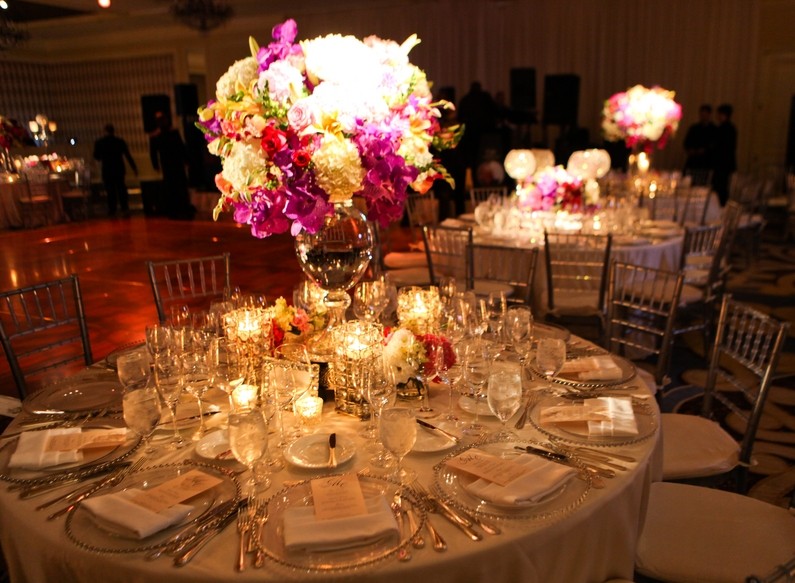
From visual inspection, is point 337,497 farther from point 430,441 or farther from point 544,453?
point 544,453

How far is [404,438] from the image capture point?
143 cm

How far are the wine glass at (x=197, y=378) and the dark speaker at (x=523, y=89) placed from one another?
1031cm

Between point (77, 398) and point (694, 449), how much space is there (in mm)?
2088

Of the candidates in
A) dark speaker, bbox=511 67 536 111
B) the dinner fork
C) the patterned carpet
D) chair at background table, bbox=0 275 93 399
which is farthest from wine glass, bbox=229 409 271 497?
dark speaker, bbox=511 67 536 111

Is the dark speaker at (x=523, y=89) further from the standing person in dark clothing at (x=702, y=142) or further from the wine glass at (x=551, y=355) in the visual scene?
the wine glass at (x=551, y=355)

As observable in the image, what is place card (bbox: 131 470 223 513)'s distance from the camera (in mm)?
1361

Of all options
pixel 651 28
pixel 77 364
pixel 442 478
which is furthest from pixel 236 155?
pixel 651 28

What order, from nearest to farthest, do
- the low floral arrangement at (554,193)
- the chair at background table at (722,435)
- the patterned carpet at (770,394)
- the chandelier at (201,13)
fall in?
1. the chair at background table at (722,435)
2. the patterned carpet at (770,394)
3. the low floral arrangement at (554,193)
4. the chandelier at (201,13)

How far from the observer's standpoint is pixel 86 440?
165 cm

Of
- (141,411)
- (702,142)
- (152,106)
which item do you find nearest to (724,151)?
(702,142)

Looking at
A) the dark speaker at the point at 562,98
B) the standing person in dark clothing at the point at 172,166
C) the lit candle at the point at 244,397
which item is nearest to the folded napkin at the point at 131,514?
the lit candle at the point at 244,397

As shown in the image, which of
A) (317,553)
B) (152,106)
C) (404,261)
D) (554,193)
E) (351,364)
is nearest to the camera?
(317,553)

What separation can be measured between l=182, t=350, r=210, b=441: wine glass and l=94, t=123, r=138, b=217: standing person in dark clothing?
12.2 metres

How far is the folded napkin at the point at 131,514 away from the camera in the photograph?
1280 mm
